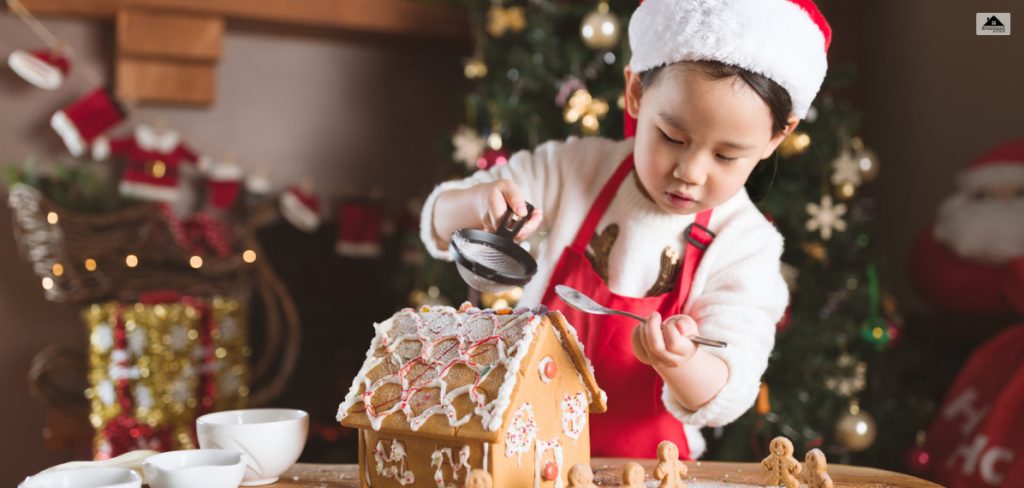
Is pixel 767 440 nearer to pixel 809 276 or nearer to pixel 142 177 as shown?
pixel 809 276

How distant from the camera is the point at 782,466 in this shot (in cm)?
100

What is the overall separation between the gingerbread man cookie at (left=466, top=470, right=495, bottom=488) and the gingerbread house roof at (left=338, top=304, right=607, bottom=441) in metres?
0.03

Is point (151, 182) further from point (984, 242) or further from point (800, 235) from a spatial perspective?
point (984, 242)

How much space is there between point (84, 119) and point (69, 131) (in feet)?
0.18

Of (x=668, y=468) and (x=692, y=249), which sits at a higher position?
(x=692, y=249)

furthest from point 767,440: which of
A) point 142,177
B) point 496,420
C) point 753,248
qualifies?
point 142,177

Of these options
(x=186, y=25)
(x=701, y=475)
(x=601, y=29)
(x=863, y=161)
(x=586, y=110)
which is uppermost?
(x=186, y=25)

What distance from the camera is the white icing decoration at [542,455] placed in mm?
921

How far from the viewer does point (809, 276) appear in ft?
7.42

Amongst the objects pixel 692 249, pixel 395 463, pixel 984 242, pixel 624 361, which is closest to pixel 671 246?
pixel 692 249

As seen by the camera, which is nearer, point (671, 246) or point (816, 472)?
point (816, 472)

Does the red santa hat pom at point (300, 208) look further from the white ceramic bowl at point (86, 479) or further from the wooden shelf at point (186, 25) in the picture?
the white ceramic bowl at point (86, 479)

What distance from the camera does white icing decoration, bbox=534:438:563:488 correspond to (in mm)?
921

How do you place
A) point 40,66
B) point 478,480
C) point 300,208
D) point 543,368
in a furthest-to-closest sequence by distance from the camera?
point 300,208 → point 40,66 → point 543,368 → point 478,480
